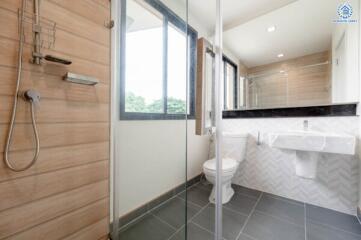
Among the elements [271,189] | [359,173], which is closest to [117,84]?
[271,189]

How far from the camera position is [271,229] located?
132 centimetres

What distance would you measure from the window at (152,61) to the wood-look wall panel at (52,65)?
17 cm

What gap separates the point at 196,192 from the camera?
1867 millimetres

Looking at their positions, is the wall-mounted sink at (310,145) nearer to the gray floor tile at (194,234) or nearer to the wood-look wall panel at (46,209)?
the gray floor tile at (194,234)

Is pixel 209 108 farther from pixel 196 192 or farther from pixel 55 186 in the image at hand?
pixel 196 192

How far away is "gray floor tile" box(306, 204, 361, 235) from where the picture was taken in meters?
1.32

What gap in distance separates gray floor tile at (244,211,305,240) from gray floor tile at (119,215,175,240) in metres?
0.64

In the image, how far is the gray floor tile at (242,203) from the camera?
5.24 feet

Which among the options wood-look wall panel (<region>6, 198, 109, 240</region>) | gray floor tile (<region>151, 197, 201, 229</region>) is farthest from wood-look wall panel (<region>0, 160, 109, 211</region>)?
gray floor tile (<region>151, 197, 201, 229</region>)

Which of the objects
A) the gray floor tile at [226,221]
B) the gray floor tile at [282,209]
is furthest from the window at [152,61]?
the gray floor tile at [282,209]

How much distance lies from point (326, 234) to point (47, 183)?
6.59 feet

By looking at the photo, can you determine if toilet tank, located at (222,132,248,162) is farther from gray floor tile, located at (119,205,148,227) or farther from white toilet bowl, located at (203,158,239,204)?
gray floor tile, located at (119,205,148,227)

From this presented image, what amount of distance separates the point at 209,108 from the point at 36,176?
1.08 metres

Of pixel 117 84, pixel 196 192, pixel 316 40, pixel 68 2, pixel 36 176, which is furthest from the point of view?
pixel 196 192
